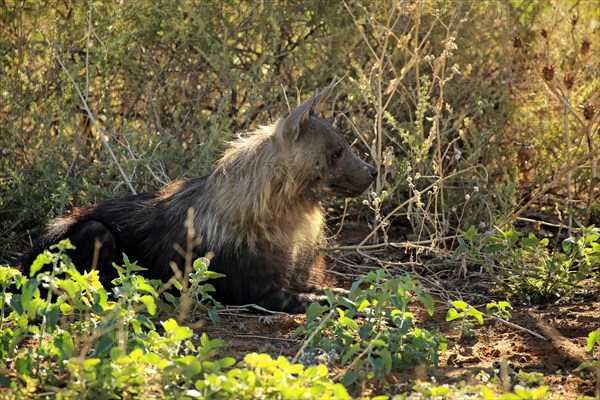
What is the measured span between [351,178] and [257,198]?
62cm

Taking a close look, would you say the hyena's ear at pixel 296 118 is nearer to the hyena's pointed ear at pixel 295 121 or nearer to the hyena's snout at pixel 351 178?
the hyena's pointed ear at pixel 295 121

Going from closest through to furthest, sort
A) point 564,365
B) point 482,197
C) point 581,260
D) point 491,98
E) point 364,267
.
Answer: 1. point 564,365
2. point 581,260
3. point 364,267
4. point 482,197
5. point 491,98

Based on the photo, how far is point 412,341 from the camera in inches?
179

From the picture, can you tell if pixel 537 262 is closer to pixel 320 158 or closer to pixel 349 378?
pixel 320 158

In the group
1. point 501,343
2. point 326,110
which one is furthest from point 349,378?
point 326,110

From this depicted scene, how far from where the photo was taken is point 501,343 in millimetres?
5055

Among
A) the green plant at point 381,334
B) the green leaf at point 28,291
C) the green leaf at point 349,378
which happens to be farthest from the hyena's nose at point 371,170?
the green leaf at point 28,291

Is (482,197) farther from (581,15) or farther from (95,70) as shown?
(95,70)

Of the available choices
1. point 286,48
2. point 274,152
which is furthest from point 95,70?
point 274,152

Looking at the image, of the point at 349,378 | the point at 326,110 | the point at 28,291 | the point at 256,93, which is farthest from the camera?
the point at 326,110

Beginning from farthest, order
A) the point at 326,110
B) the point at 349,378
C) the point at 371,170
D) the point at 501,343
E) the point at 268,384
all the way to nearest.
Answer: the point at 326,110, the point at 371,170, the point at 501,343, the point at 349,378, the point at 268,384

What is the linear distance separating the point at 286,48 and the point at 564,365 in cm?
439

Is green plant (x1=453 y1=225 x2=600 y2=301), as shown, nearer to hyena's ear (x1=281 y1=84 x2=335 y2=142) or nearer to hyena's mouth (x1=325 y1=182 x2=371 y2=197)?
hyena's mouth (x1=325 y1=182 x2=371 y2=197)

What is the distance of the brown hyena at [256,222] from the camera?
19.2 ft
